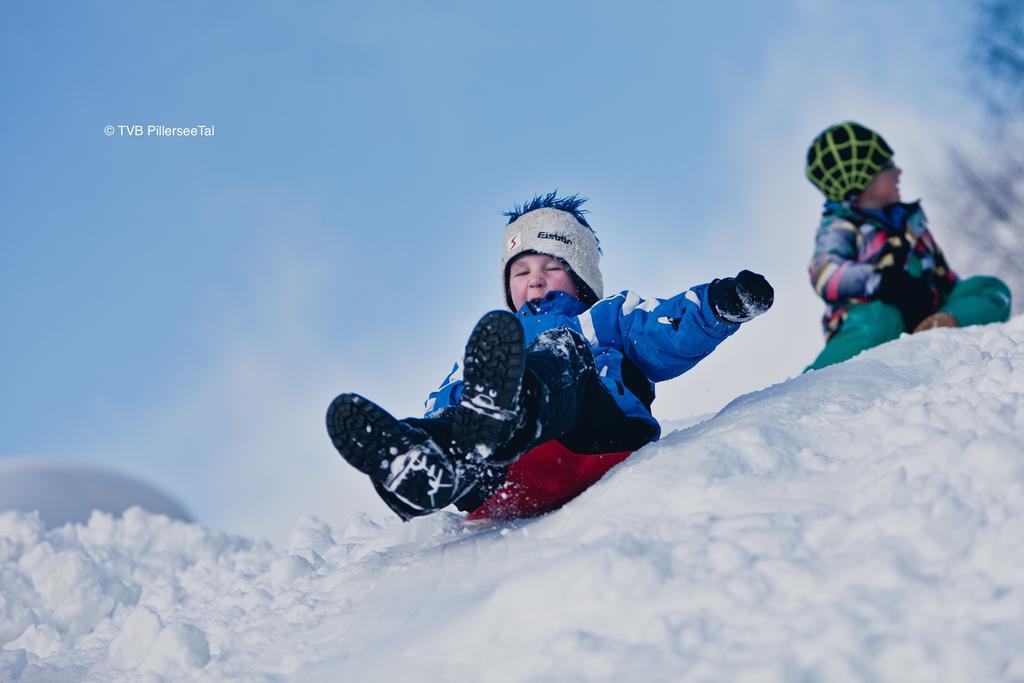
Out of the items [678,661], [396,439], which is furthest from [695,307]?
[678,661]

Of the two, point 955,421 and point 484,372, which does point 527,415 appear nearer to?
point 484,372

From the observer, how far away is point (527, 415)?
7.39 ft

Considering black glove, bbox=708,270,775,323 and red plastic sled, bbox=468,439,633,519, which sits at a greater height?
black glove, bbox=708,270,775,323

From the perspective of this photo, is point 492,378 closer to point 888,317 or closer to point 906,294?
point 888,317

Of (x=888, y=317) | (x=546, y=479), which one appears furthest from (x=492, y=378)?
(x=888, y=317)

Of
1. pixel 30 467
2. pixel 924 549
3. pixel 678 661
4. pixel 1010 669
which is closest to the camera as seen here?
pixel 1010 669

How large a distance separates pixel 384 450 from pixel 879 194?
415cm

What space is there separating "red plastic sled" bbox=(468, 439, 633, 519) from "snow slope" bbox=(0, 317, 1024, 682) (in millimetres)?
150

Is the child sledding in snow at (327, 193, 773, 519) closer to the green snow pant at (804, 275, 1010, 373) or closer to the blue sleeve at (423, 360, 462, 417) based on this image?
the blue sleeve at (423, 360, 462, 417)

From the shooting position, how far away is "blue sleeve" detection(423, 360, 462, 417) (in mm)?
3082

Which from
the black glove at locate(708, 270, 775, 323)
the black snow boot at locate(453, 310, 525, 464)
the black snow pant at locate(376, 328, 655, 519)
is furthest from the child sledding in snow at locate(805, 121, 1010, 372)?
the black snow boot at locate(453, 310, 525, 464)

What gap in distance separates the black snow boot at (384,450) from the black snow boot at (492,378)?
0.42ft

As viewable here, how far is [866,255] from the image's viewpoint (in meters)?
5.16

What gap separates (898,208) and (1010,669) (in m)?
4.45
